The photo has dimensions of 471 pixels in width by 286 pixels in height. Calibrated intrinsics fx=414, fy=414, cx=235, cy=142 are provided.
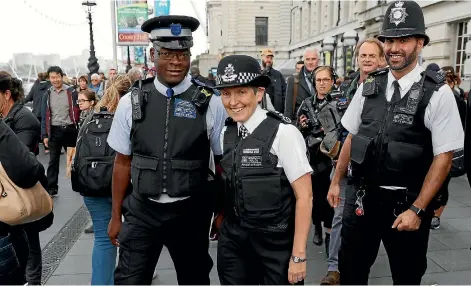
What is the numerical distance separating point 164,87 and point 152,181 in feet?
2.07

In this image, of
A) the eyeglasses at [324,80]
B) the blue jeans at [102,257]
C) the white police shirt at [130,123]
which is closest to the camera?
the white police shirt at [130,123]

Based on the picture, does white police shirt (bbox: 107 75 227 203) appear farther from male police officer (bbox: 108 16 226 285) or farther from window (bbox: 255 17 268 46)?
window (bbox: 255 17 268 46)

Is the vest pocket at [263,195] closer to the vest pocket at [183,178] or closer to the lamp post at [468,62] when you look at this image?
the vest pocket at [183,178]

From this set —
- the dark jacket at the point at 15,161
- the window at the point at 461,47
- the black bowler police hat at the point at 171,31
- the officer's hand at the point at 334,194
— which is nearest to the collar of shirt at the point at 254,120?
the black bowler police hat at the point at 171,31

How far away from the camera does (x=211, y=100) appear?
2.81 meters

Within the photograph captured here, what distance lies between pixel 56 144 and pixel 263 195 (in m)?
5.67

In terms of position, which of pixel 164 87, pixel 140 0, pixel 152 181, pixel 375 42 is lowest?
pixel 152 181

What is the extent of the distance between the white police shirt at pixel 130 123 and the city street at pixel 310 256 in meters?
1.66

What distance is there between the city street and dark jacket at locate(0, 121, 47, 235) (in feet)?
5.67

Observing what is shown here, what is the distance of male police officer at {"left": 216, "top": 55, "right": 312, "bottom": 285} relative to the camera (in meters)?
2.33

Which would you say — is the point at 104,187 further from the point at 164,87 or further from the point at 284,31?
the point at 284,31

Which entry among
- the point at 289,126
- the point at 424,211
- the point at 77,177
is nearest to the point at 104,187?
the point at 77,177

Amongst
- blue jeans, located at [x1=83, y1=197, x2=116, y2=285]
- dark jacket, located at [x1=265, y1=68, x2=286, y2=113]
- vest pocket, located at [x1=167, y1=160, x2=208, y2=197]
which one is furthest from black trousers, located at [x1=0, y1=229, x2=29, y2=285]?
dark jacket, located at [x1=265, y1=68, x2=286, y2=113]

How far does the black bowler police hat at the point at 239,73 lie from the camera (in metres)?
2.37
